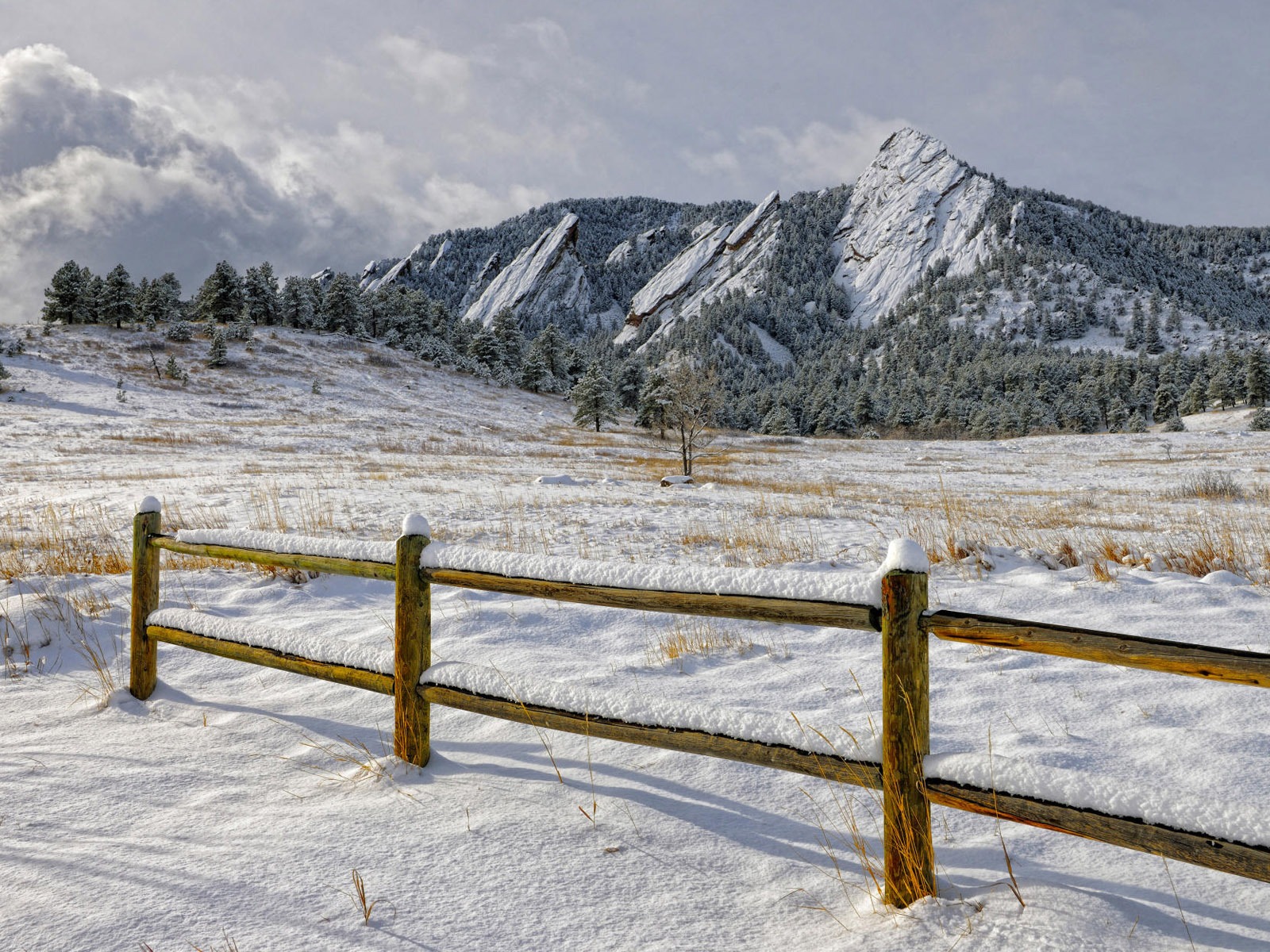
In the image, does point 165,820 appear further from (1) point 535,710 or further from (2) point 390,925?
(1) point 535,710

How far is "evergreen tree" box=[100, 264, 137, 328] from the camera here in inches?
2566

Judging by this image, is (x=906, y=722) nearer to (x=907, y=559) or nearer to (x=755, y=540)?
(x=907, y=559)

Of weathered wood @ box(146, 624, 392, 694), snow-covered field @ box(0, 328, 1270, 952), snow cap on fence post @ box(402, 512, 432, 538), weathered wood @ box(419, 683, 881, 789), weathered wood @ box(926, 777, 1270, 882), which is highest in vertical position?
snow cap on fence post @ box(402, 512, 432, 538)

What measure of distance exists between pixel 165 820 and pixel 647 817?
91.8 inches

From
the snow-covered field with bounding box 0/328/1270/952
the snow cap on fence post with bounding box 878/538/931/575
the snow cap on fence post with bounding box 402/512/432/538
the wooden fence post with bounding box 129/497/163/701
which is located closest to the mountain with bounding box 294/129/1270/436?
the snow-covered field with bounding box 0/328/1270/952

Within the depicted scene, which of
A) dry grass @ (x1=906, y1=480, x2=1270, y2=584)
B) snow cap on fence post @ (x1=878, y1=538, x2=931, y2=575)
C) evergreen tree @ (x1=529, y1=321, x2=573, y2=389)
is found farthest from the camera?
evergreen tree @ (x1=529, y1=321, x2=573, y2=389)

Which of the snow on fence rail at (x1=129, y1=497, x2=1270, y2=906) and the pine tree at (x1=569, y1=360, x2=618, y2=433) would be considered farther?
the pine tree at (x1=569, y1=360, x2=618, y2=433)

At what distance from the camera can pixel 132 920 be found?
2389mm

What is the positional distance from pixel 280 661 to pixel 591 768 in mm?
1933

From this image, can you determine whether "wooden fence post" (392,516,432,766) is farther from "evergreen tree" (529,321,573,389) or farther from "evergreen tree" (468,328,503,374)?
"evergreen tree" (529,321,573,389)

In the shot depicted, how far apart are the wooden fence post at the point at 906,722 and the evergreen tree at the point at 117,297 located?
276 feet

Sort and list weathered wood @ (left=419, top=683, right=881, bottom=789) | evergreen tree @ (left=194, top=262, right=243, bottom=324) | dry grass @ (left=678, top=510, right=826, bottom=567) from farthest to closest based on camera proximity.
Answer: evergreen tree @ (left=194, top=262, right=243, bottom=324)
dry grass @ (left=678, top=510, right=826, bottom=567)
weathered wood @ (left=419, top=683, right=881, bottom=789)

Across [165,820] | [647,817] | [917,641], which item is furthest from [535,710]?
[165,820]

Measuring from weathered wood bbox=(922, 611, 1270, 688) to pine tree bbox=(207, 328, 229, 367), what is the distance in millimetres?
69649
